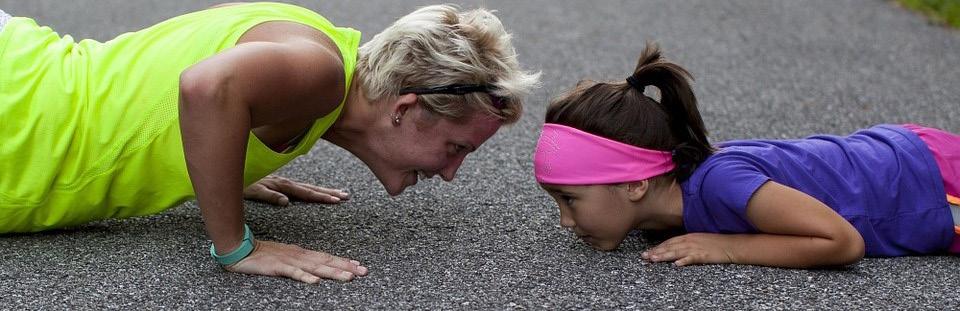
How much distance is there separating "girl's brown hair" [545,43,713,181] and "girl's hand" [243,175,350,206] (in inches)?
33.9

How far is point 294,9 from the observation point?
3023 mm

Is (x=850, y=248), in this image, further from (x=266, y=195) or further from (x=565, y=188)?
(x=266, y=195)

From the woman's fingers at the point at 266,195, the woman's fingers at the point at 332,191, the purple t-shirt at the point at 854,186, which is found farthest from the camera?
the woman's fingers at the point at 332,191

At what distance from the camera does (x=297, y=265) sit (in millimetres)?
2818

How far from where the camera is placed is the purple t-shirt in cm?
300

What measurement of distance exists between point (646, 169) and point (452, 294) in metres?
0.61

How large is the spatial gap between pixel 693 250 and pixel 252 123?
1.10m

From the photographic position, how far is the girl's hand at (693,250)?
2.96m

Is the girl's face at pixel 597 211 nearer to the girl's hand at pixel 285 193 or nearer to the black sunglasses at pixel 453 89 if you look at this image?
the black sunglasses at pixel 453 89

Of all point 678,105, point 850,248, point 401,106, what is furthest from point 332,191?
point 850,248

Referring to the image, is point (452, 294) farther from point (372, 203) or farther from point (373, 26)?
point (373, 26)

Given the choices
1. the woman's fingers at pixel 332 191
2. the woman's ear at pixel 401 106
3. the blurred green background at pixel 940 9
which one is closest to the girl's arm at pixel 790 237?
the woman's ear at pixel 401 106

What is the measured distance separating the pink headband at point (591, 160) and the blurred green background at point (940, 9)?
482 centimetres

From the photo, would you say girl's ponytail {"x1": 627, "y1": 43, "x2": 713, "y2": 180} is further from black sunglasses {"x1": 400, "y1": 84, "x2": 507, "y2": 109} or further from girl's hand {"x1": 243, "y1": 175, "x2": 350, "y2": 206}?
girl's hand {"x1": 243, "y1": 175, "x2": 350, "y2": 206}
